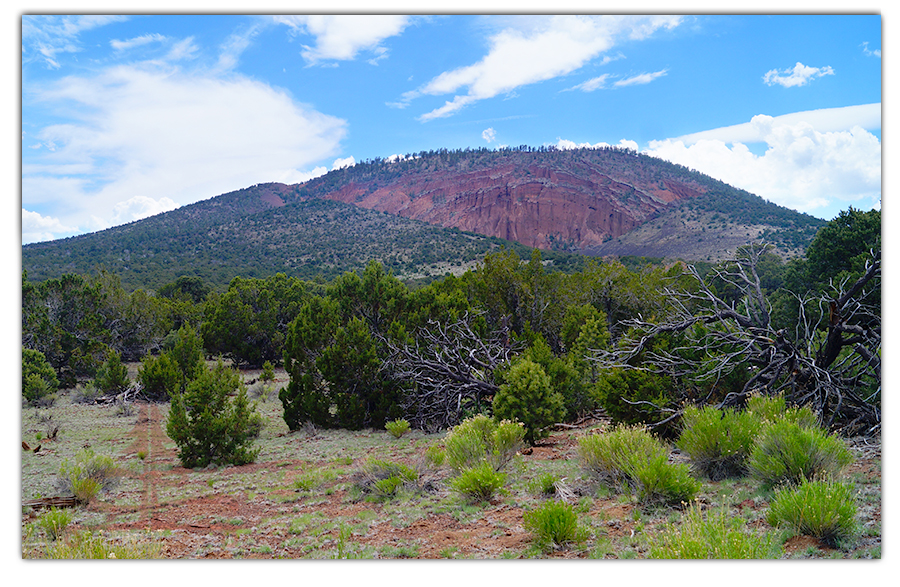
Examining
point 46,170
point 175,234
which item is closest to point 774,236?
point 46,170

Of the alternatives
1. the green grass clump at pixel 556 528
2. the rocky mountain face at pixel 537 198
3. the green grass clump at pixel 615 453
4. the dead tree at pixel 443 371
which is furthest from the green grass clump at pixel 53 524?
the rocky mountain face at pixel 537 198

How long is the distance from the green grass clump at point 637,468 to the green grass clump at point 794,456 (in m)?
0.69

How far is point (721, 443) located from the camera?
17.9 ft

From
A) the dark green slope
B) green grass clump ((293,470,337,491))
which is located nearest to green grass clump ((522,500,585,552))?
green grass clump ((293,470,337,491))

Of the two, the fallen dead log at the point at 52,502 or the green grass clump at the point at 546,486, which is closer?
the green grass clump at the point at 546,486

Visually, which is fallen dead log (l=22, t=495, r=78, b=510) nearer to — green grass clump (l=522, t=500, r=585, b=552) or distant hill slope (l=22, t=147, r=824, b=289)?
green grass clump (l=522, t=500, r=585, b=552)

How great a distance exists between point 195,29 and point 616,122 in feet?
18.6

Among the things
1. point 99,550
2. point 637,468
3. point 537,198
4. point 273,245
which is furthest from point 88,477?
point 537,198

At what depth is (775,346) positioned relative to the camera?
6453 mm

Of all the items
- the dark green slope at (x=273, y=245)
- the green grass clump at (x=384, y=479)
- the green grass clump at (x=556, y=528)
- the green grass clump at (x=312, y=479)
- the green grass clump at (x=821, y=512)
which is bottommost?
the green grass clump at (x=312, y=479)

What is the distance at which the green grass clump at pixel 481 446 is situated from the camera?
21.7ft

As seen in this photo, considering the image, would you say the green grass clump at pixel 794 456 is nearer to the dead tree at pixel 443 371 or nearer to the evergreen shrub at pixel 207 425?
the dead tree at pixel 443 371

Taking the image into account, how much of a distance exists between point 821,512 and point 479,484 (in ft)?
10.3

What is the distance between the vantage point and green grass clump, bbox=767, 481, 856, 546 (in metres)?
3.56
